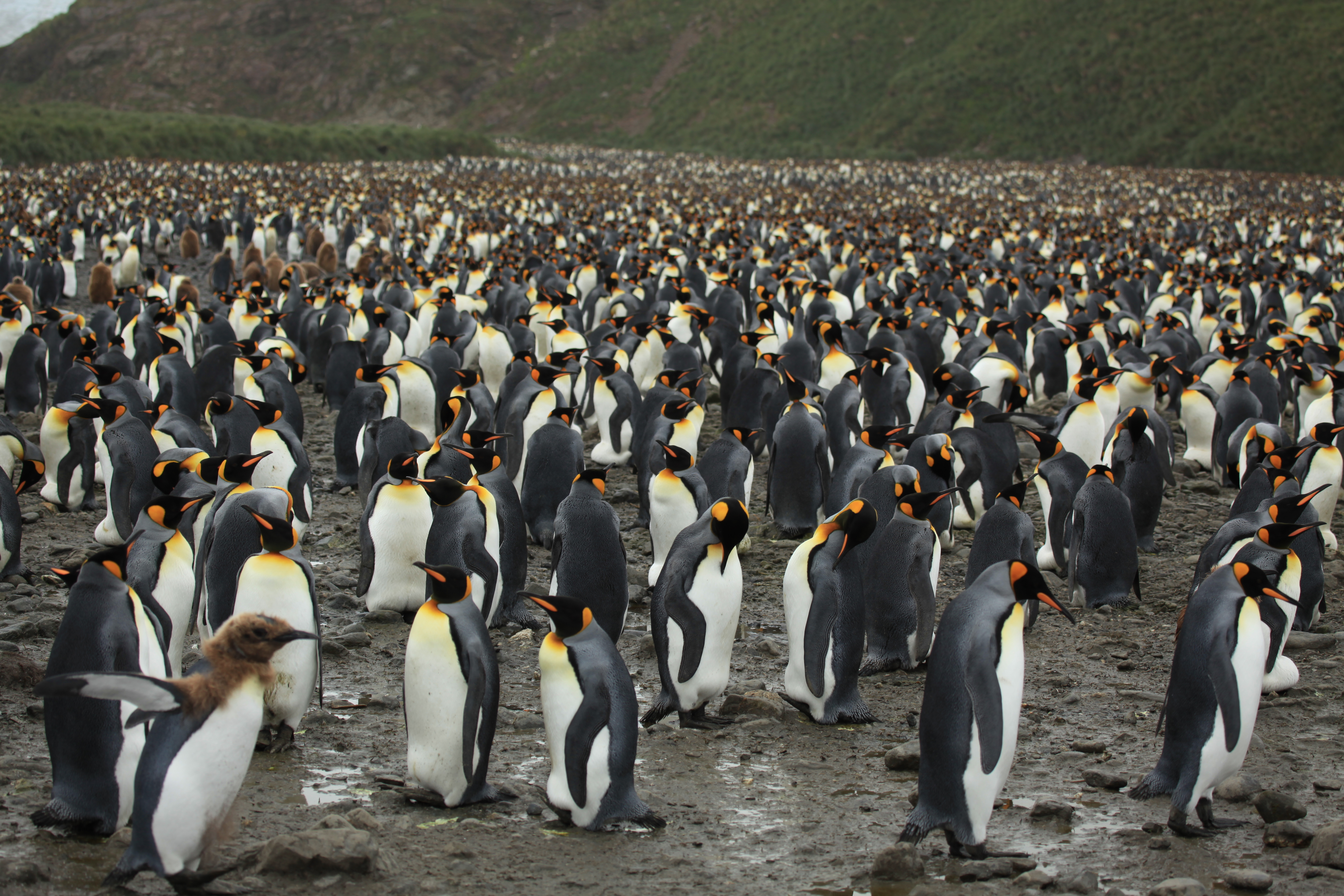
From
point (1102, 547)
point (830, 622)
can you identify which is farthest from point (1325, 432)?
point (830, 622)

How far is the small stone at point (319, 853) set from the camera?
3.00 meters

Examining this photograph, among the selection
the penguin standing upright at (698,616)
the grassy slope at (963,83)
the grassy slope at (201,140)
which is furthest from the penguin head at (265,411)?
the grassy slope at (963,83)

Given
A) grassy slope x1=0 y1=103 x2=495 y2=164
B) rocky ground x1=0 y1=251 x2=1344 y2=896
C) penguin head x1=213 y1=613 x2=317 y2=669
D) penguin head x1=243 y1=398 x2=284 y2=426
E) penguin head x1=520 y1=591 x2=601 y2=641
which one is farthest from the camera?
grassy slope x1=0 y1=103 x2=495 y2=164

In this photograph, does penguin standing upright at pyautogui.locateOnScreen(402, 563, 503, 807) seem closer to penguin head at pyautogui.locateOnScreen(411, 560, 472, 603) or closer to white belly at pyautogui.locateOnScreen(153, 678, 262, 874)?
penguin head at pyautogui.locateOnScreen(411, 560, 472, 603)

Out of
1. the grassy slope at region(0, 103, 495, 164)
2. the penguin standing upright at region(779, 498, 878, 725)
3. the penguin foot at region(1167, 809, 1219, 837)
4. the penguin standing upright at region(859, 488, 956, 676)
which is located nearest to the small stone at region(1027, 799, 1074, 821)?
the penguin foot at region(1167, 809, 1219, 837)

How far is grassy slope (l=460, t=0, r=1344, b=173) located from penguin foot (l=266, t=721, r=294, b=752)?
153 feet

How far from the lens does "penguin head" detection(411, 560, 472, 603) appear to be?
3631 millimetres

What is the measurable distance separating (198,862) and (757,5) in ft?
241

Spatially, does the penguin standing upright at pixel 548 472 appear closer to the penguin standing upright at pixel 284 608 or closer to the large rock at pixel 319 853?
the penguin standing upright at pixel 284 608

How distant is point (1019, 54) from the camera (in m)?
54.1

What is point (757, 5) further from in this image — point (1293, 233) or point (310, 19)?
point (1293, 233)

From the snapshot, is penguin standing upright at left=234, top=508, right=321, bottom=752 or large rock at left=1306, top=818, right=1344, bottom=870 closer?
large rock at left=1306, top=818, right=1344, bottom=870

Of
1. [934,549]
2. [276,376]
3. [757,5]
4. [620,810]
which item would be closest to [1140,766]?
[934,549]

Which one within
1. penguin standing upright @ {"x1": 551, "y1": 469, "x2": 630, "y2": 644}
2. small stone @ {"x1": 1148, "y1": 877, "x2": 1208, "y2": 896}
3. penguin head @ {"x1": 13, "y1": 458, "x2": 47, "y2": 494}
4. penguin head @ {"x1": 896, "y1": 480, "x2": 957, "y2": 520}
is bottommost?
small stone @ {"x1": 1148, "y1": 877, "x2": 1208, "y2": 896}
